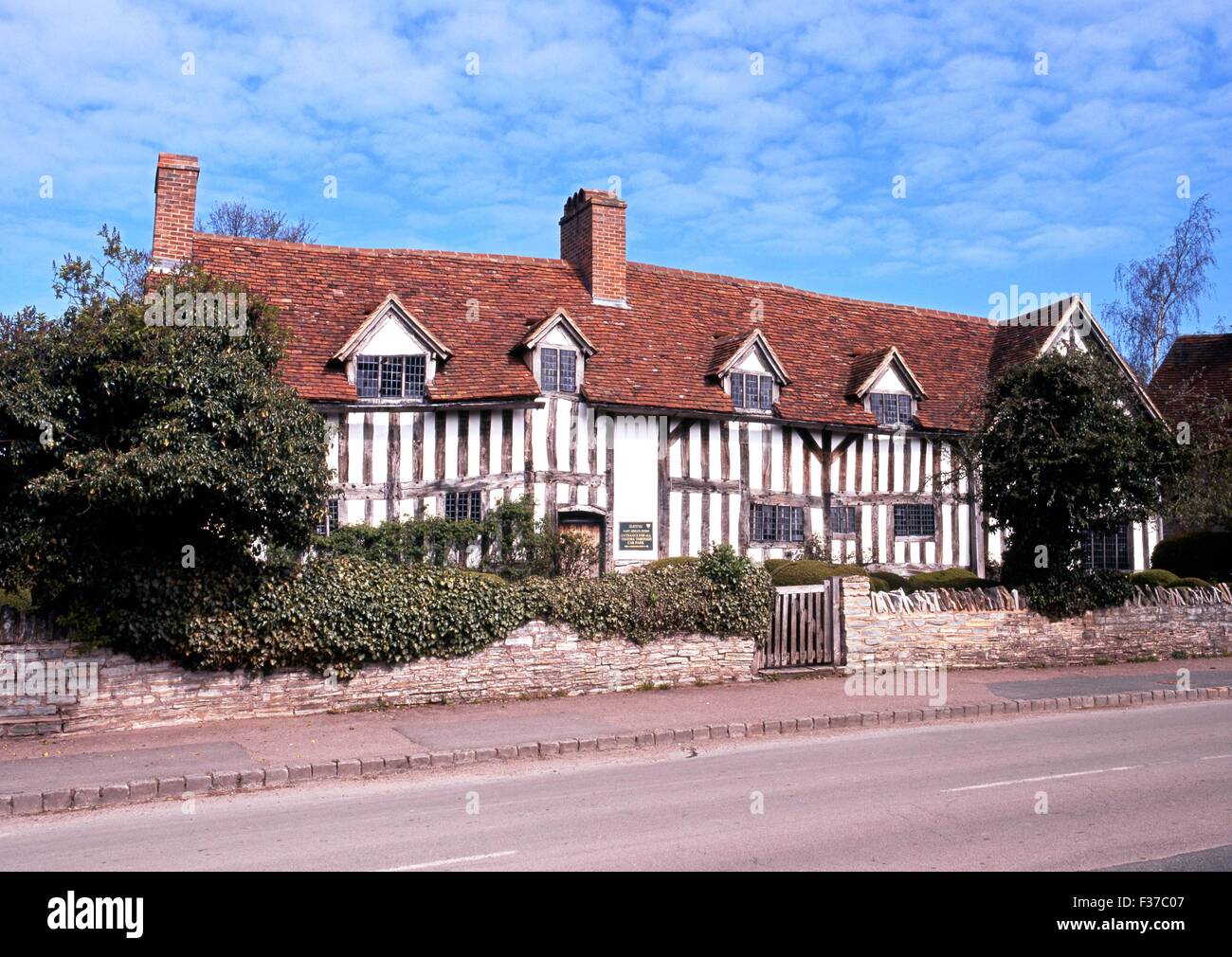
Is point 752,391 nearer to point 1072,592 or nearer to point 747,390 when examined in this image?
point 747,390

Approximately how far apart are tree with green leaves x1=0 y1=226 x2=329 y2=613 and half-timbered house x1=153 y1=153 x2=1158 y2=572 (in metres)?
6.43

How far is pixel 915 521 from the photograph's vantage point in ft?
82.1

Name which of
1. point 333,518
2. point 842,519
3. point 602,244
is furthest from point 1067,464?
point 333,518

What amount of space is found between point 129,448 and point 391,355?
30.6 feet

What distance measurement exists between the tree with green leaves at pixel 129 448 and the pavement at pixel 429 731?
1.90m

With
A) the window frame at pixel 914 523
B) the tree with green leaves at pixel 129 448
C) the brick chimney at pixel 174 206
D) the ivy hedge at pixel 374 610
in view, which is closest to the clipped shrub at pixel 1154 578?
the window frame at pixel 914 523

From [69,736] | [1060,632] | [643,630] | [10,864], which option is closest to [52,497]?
[69,736]

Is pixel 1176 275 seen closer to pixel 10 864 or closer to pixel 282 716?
pixel 282 716

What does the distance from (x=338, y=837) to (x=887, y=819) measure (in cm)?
401

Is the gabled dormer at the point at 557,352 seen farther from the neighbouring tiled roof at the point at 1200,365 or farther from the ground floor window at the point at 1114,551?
the neighbouring tiled roof at the point at 1200,365

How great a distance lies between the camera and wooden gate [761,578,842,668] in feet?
53.0

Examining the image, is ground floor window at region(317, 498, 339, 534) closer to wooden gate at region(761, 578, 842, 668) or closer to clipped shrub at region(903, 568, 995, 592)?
wooden gate at region(761, 578, 842, 668)

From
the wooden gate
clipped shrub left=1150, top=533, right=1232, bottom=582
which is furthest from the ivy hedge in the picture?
clipped shrub left=1150, top=533, right=1232, bottom=582
